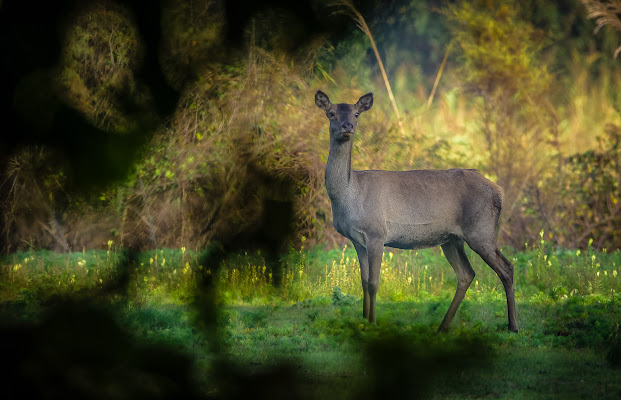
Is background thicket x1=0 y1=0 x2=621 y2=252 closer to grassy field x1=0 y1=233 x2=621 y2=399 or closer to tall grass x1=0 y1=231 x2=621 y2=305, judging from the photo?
grassy field x1=0 y1=233 x2=621 y2=399

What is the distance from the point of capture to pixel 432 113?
698 inches

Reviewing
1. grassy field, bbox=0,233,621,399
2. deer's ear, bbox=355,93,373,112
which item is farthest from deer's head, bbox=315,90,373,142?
grassy field, bbox=0,233,621,399

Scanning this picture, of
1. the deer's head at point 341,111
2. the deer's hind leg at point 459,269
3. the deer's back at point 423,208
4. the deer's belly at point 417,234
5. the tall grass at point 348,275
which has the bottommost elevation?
the tall grass at point 348,275

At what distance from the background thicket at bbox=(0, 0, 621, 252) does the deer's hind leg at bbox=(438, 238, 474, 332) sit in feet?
5.08

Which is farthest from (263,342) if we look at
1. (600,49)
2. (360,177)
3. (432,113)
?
(600,49)

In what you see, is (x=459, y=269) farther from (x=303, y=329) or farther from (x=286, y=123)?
(x=286, y=123)

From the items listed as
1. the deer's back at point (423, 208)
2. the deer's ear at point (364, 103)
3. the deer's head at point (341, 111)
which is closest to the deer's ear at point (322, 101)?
the deer's head at point (341, 111)

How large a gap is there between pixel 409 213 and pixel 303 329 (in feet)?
4.85

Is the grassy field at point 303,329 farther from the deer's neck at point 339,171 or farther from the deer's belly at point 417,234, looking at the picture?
the deer's neck at point 339,171

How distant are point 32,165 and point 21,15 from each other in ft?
0.96

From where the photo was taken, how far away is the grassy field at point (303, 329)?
3.99 feet

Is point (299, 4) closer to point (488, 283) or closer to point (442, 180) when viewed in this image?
point (442, 180)

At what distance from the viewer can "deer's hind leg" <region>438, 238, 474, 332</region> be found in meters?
7.05

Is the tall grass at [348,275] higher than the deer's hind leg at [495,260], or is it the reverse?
the deer's hind leg at [495,260]
